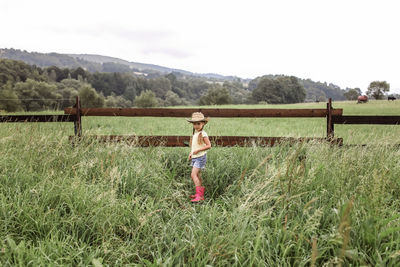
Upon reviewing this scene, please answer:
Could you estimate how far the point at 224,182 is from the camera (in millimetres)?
4512

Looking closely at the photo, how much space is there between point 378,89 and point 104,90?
82507 mm

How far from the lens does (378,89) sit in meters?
62.1

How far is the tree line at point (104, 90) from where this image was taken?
47569 millimetres

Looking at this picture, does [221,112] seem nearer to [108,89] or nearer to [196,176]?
[196,176]

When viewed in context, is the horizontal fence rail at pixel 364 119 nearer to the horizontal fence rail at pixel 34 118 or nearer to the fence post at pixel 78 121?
the fence post at pixel 78 121

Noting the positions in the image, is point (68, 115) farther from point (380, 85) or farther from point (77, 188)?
point (380, 85)

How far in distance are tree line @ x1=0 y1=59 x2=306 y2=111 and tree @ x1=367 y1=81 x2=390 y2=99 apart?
17754mm

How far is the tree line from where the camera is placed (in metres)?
47.6

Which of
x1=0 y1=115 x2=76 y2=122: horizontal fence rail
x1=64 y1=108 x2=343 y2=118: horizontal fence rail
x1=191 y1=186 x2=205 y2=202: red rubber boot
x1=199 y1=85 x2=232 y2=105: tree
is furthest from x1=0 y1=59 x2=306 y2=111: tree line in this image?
x1=191 y1=186 x2=205 y2=202: red rubber boot

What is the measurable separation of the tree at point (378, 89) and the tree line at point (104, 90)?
58.2 ft

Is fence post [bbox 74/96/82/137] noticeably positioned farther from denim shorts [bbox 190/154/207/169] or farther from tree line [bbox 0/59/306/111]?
tree line [bbox 0/59/306/111]

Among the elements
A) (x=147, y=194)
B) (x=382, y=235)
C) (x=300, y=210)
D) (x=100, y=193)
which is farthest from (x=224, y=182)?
(x=382, y=235)

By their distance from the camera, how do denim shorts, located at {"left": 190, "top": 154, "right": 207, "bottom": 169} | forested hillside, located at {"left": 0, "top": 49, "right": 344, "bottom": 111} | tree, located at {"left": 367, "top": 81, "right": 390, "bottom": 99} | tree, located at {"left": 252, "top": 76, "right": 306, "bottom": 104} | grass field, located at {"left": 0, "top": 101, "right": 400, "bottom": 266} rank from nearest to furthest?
grass field, located at {"left": 0, "top": 101, "right": 400, "bottom": 266} → denim shorts, located at {"left": 190, "top": 154, "right": 207, "bottom": 169} → forested hillside, located at {"left": 0, "top": 49, "right": 344, "bottom": 111} → tree, located at {"left": 367, "top": 81, "right": 390, "bottom": 99} → tree, located at {"left": 252, "top": 76, "right": 306, "bottom": 104}

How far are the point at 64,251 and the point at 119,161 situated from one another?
1.93 metres
